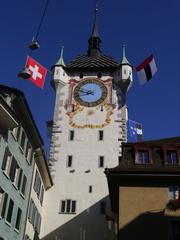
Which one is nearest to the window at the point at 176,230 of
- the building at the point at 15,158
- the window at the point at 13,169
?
the building at the point at 15,158

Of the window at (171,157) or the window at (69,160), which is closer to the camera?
the window at (171,157)

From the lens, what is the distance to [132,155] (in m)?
30.2

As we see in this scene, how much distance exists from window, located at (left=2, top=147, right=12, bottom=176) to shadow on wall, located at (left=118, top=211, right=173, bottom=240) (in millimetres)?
8745

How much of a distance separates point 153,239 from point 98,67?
1211 inches

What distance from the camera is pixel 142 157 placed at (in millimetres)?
29719

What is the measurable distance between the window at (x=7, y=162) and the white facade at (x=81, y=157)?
14661 millimetres

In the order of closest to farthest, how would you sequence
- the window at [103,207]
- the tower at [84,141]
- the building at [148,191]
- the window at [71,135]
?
the building at [148,191]
the tower at [84,141]
the window at [103,207]
the window at [71,135]

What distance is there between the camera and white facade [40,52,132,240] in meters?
40.1

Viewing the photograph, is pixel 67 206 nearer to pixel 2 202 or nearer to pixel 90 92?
pixel 90 92

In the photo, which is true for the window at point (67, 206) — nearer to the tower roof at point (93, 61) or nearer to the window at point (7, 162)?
the window at point (7, 162)

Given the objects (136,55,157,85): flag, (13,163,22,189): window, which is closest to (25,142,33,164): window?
(13,163,22,189): window

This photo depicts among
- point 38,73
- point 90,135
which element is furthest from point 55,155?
point 38,73

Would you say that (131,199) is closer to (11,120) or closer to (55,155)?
(11,120)

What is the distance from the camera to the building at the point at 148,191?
25297 mm
